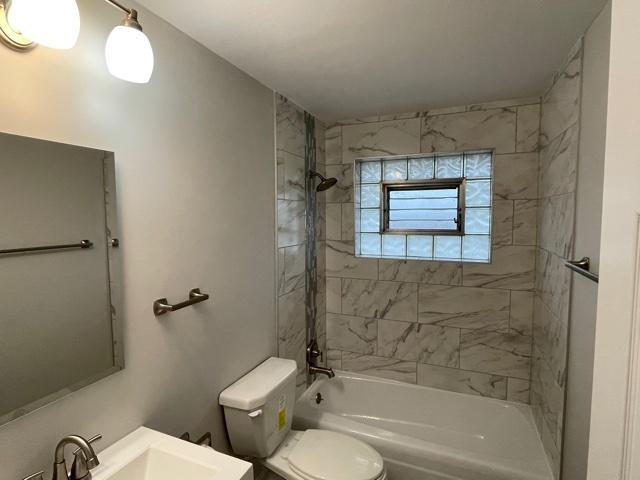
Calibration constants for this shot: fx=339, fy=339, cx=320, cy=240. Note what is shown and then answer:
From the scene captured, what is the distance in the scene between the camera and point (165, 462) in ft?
3.76

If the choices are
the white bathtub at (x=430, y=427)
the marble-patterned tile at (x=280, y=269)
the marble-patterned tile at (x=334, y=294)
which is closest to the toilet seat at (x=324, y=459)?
the white bathtub at (x=430, y=427)

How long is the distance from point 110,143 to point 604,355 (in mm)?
1413

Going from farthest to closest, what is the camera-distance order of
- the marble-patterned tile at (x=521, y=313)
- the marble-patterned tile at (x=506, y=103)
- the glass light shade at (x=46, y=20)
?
the marble-patterned tile at (x=521, y=313)
the marble-patterned tile at (x=506, y=103)
the glass light shade at (x=46, y=20)

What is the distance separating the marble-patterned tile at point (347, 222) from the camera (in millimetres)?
2777

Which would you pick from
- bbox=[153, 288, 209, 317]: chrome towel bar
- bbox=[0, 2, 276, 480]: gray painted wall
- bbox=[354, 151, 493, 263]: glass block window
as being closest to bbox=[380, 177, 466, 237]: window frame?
bbox=[354, 151, 493, 263]: glass block window

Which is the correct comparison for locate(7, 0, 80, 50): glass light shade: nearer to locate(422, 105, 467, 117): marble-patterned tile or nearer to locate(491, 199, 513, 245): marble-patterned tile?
locate(422, 105, 467, 117): marble-patterned tile

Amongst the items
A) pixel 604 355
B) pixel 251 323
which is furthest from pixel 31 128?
pixel 604 355

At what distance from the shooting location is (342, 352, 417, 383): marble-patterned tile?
267 centimetres

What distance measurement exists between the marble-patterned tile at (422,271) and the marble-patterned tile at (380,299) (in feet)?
0.20

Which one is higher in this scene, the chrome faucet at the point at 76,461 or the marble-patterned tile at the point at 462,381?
the chrome faucet at the point at 76,461

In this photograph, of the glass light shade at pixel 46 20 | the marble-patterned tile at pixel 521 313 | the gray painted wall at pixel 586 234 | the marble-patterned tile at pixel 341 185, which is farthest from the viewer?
the marble-patterned tile at pixel 341 185

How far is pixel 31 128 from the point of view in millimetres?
926

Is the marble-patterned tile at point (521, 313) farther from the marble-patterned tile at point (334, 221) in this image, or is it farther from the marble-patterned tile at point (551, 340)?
the marble-patterned tile at point (334, 221)

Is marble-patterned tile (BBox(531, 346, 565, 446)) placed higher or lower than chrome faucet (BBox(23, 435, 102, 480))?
lower
